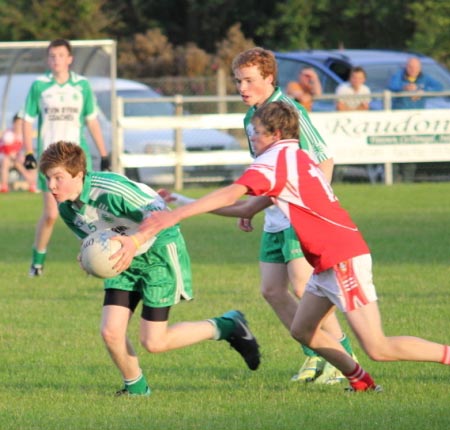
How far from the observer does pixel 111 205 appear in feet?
21.3

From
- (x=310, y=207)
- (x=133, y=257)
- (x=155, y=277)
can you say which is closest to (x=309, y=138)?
(x=310, y=207)

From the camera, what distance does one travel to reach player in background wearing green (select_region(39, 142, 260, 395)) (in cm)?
644

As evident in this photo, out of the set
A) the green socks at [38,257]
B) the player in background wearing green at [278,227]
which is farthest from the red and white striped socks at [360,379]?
the green socks at [38,257]

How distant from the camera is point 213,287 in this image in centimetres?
1107

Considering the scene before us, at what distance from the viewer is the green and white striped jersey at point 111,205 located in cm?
649

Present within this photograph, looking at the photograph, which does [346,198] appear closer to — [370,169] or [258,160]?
[370,169]

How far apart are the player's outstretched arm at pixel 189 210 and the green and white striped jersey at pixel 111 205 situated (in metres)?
0.76

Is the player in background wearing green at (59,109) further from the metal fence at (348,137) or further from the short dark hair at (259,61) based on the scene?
the metal fence at (348,137)

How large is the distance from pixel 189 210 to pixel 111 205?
0.91m

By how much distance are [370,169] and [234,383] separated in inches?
600

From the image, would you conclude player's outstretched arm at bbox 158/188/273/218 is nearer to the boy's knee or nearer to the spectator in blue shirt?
the boy's knee

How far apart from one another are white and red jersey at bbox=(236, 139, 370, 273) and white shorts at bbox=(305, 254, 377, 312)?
4cm

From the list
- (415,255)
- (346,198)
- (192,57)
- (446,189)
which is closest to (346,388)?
(415,255)

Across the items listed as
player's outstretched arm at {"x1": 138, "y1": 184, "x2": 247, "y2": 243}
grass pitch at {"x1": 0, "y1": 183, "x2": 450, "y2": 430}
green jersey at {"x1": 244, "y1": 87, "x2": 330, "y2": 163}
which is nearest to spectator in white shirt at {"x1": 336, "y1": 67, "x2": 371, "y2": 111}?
grass pitch at {"x1": 0, "y1": 183, "x2": 450, "y2": 430}
